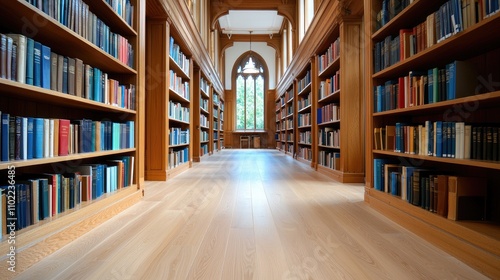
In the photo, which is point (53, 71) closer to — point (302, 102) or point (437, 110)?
point (437, 110)

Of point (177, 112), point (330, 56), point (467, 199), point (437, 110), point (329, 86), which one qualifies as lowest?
point (467, 199)

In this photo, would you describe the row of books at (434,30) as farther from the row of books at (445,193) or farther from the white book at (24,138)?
the white book at (24,138)

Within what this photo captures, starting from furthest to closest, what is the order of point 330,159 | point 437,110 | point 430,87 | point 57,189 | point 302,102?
point 302,102 < point 330,159 < point 437,110 < point 430,87 < point 57,189

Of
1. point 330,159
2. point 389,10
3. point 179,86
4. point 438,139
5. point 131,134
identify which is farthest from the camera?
point 179,86

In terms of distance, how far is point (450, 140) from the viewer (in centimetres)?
180

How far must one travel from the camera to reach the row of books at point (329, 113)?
4.60 metres

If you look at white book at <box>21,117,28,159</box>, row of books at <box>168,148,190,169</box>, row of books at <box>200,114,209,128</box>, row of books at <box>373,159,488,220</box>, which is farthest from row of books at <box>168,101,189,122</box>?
row of books at <box>373,159,488,220</box>

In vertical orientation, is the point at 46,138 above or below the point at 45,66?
below

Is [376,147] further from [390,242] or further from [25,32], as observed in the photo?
[25,32]

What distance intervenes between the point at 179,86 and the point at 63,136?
11.7 ft

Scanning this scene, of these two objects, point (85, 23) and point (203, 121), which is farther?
point (203, 121)

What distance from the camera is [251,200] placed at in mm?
2889

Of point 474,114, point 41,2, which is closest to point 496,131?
point 474,114

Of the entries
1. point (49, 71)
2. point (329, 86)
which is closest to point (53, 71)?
point (49, 71)
